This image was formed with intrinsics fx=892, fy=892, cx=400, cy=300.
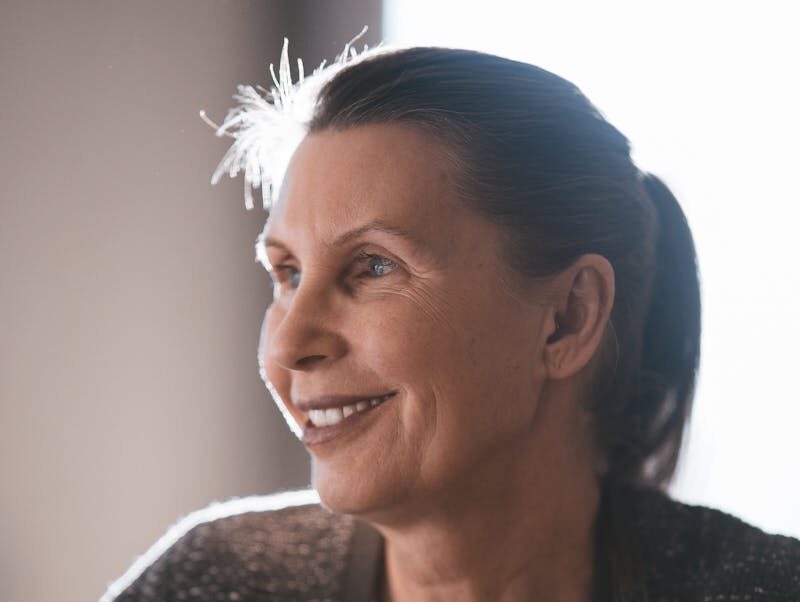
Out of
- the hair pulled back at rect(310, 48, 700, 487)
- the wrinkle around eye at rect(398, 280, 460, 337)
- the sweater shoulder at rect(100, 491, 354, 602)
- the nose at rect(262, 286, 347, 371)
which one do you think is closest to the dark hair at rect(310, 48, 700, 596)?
the hair pulled back at rect(310, 48, 700, 487)

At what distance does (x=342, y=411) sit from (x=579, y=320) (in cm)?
32

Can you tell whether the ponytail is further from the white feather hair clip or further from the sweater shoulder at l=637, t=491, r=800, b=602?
the white feather hair clip

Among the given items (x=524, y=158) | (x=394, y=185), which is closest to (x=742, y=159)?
(x=524, y=158)

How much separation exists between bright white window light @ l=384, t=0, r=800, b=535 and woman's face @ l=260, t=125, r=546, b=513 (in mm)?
252

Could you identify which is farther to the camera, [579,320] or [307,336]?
[579,320]

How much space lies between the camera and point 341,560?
1.22m

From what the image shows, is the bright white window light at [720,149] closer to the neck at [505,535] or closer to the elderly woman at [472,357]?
the elderly woman at [472,357]

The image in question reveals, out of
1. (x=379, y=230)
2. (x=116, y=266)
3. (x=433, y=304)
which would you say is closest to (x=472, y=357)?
(x=433, y=304)

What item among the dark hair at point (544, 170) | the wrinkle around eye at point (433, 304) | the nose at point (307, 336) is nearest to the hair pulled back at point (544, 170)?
the dark hair at point (544, 170)

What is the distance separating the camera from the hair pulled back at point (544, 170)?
1.04m

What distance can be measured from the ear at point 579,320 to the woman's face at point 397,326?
0.05 m

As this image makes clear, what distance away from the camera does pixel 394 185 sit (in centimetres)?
101

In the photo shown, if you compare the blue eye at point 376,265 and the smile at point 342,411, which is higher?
the blue eye at point 376,265

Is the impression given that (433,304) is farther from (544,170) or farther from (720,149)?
(720,149)
